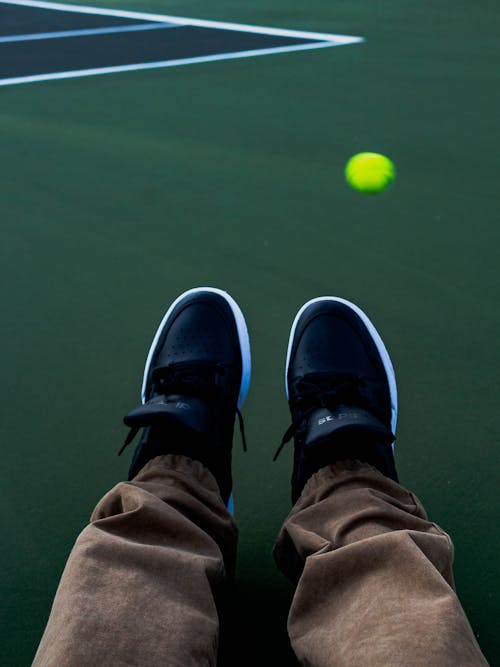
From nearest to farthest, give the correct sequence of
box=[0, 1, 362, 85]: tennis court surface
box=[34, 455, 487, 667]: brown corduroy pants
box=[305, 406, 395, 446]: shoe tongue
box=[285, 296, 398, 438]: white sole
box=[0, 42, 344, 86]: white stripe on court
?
box=[34, 455, 487, 667]: brown corduroy pants
box=[305, 406, 395, 446]: shoe tongue
box=[285, 296, 398, 438]: white sole
box=[0, 42, 344, 86]: white stripe on court
box=[0, 1, 362, 85]: tennis court surface

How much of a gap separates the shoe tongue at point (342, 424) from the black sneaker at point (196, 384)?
201 mm

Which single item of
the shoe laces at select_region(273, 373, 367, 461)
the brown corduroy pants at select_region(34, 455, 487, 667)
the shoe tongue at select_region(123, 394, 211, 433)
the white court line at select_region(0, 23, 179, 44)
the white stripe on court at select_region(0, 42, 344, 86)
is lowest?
the brown corduroy pants at select_region(34, 455, 487, 667)

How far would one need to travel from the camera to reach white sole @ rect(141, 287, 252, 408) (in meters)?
1.81

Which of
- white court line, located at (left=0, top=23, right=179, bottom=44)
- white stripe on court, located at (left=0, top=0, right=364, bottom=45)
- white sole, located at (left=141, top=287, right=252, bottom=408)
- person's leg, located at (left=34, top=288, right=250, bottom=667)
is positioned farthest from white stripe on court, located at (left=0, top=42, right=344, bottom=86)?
person's leg, located at (left=34, top=288, right=250, bottom=667)

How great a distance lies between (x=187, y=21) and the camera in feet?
17.3

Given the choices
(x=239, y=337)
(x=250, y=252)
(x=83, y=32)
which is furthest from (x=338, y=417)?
(x=83, y=32)

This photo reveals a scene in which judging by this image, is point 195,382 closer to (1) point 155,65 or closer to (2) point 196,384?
(2) point 196,384

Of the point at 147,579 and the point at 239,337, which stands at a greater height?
the point at 239,337

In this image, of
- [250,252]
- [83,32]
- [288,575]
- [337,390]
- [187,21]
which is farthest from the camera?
[187,21]

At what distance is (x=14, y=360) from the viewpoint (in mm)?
2027

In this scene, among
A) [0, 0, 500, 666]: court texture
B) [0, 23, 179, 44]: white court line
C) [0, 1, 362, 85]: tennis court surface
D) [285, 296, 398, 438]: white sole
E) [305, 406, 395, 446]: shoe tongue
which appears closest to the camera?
[305, 406, 395, 446]: shoe tongue

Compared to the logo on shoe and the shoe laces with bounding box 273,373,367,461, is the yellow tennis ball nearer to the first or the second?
the shoe laces with bounding box 273,373,367,461

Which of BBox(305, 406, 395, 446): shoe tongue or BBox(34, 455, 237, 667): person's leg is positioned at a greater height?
BBox(305, 406, 395, 446): shoe tongue

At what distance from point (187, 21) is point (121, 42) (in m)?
0.73
